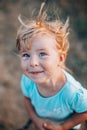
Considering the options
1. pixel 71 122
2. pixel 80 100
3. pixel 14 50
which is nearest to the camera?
pixel 80 100

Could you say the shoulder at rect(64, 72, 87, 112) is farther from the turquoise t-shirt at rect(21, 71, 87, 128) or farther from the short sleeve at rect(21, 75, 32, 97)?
the short sleeve at rect(21, 75, 32, 97)

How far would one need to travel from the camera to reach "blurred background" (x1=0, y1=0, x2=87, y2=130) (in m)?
2.21

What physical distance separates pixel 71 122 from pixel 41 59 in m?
0.34

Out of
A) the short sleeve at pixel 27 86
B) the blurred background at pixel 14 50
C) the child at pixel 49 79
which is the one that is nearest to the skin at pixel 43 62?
the child at pixel 49 79

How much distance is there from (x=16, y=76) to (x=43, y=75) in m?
1.04

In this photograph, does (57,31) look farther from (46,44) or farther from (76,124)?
(76,124)

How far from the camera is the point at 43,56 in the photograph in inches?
52.4

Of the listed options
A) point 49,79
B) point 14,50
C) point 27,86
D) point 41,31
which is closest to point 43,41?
point 41,31

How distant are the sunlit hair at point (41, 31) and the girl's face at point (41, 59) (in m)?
0.02

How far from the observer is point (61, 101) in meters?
1.46

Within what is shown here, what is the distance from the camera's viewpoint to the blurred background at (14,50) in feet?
7.25

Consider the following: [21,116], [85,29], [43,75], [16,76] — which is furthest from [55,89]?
[85,29]

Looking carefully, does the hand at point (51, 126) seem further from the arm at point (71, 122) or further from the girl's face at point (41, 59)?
the girl's face at point (41, 59)

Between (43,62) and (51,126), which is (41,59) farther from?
(51,126)
